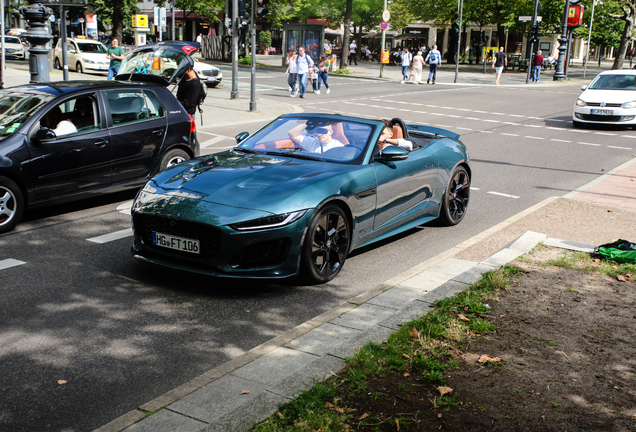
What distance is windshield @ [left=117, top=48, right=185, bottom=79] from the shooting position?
1435 centimetres

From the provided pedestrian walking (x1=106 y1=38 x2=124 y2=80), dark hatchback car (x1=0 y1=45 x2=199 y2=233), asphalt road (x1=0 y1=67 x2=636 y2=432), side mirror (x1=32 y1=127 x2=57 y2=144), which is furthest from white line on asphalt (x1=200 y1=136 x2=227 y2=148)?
pedestrian walking (x1=106 y1=38 x2=124 y2=80)

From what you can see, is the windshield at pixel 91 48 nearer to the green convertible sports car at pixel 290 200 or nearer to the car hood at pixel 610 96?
the car hood at pixel 610 96

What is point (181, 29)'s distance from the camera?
261ft

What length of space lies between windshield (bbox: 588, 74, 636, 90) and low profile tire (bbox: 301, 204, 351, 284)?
1730 cm

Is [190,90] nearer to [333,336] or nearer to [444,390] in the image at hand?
[333,336]

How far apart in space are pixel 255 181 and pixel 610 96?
672 inches

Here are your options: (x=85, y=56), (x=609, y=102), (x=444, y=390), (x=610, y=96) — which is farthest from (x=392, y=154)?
(x=85, y=56)

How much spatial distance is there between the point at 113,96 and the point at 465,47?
6989cm

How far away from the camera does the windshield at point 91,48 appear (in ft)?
114

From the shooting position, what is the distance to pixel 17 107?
7836mm

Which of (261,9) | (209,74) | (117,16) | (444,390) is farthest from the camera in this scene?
(117,16)

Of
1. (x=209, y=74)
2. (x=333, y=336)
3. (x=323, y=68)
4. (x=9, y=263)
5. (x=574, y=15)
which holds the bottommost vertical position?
(x=9, y=263)

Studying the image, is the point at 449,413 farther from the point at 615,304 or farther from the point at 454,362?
the point at 615,304

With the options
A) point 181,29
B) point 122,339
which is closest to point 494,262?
point 122,339
